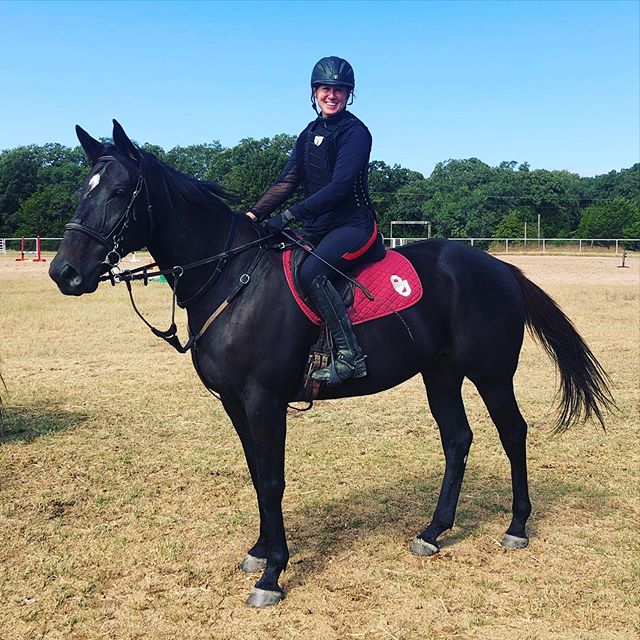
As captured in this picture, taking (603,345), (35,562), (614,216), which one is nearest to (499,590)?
(35,562)

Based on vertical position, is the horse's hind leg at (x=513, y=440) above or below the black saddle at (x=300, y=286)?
below

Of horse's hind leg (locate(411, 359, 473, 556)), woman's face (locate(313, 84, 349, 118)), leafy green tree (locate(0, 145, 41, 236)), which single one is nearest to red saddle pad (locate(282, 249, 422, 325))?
horse's hind leg (locate(411, 359, 473, 556))

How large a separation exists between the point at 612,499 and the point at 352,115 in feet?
12.3

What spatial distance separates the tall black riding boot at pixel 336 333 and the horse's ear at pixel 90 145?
56.9 inches

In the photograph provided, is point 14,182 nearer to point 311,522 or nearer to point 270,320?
point 311,522

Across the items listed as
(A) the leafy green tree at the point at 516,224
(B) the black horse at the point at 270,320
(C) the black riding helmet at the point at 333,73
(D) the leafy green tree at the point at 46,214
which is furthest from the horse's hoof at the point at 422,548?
(A) the leafy green tree at the point at 516,224

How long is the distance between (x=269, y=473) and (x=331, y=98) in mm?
2373

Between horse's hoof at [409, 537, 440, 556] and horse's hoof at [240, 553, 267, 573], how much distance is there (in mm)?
1065

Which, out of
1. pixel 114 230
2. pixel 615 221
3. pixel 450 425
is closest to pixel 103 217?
pixel 114 230

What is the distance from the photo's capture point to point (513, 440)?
4801 mm

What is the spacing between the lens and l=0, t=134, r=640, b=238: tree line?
187 feet

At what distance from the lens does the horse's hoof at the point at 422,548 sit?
4.52 m

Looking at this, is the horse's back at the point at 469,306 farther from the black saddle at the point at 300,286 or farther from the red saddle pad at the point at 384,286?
the black saddle at the point at 300,286

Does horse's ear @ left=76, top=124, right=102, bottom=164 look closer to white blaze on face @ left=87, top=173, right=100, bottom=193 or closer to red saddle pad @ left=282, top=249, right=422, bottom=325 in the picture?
white blaze on face @ left=87, top=173, right=100, bottom=193
